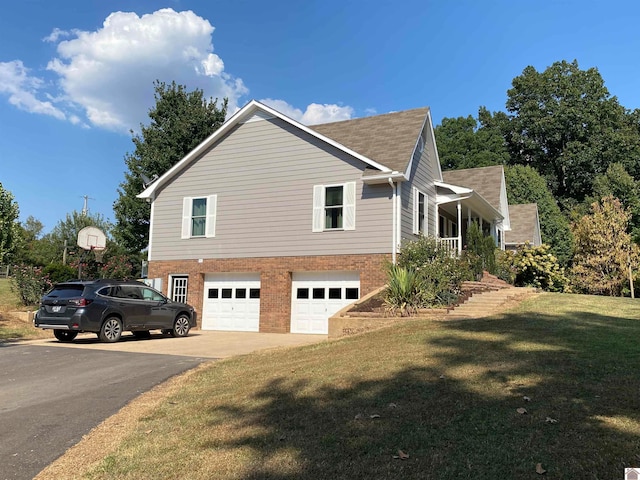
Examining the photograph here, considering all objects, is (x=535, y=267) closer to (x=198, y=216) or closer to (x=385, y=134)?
(x=385, y=134)

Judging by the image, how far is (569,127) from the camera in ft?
151

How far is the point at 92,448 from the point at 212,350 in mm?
7513

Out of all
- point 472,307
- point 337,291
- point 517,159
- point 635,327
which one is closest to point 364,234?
point 337,291

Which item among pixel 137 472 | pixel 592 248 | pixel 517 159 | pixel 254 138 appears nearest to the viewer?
pixel 137 472

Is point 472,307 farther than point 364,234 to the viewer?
No

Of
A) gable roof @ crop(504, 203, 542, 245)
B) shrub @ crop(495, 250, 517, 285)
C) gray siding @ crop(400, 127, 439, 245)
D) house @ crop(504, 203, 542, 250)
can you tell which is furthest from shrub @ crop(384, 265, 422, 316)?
gable roof @ crop(504, 203, 542, 245)

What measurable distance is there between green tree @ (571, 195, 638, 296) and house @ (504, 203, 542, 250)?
2785 mm

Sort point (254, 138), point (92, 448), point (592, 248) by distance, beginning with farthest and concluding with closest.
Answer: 1. point (592, 248)
2. point (254, 138)
3. point (92, 448)

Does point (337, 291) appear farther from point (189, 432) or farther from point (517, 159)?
point (517, 159)

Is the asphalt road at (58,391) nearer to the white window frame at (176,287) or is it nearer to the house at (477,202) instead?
the white window frame at (176,287)

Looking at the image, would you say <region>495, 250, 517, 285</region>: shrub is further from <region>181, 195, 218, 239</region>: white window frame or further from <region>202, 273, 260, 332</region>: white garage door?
<region>181, 195, 218, 239</region>: white window frame

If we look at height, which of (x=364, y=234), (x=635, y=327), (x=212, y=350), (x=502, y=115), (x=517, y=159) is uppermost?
(x=502, y=115)

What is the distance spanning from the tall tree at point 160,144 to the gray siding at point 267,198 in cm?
1038

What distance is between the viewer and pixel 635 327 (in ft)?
31.6
